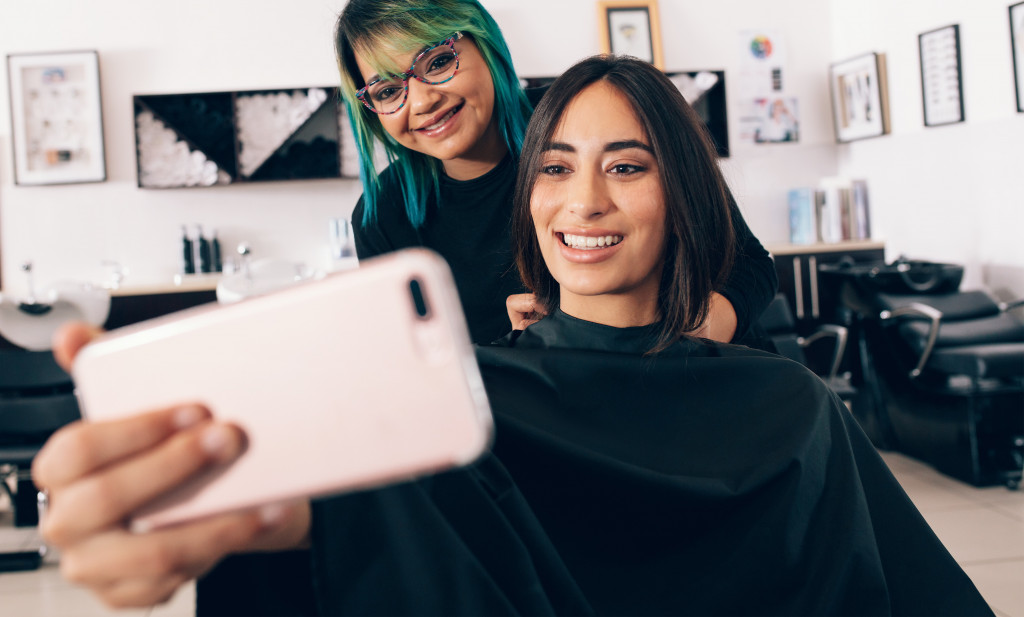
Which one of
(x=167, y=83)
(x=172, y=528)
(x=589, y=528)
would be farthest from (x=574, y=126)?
(x=167, y=83)

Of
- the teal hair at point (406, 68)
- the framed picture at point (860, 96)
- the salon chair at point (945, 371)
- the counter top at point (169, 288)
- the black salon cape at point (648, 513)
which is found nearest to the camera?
the black salon cape at point (648, 513)

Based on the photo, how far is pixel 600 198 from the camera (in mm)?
1262

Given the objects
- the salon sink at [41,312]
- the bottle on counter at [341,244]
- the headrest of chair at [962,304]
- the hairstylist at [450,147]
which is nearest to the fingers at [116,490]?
the hairstylist at [450,147]

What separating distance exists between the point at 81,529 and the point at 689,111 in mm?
1124

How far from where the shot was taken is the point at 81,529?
1.82 ft

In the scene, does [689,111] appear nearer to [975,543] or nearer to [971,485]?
[975,543]

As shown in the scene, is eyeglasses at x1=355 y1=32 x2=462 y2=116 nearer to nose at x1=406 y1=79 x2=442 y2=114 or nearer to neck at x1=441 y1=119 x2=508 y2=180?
nose at x1=406 y1=79 x2=442 y2=114

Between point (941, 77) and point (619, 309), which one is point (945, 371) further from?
point (619, 309)

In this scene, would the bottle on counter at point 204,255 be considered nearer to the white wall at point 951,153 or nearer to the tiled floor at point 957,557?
the tiled floor at point 957,557

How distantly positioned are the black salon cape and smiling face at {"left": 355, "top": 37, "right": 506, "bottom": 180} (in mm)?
607

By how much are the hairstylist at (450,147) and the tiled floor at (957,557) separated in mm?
1372

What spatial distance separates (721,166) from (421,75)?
1899 millimetres

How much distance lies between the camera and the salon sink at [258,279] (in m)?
3.55

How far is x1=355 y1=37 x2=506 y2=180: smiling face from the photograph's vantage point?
1.65 m
